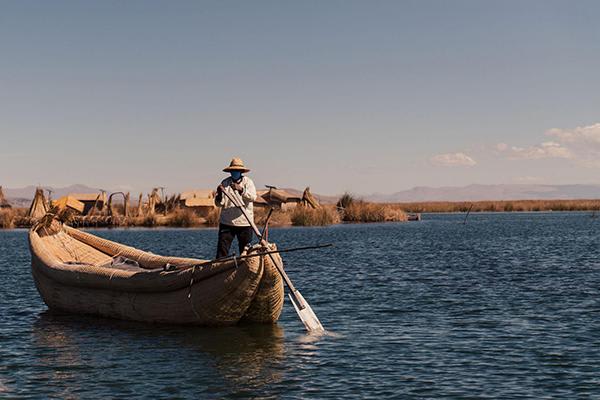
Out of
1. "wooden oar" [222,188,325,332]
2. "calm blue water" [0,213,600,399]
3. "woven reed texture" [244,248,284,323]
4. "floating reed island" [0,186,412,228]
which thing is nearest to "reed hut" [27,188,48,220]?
"floating reed island" [0,186,412,228]

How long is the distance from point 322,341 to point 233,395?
364cm

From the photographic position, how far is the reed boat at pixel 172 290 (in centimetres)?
1384

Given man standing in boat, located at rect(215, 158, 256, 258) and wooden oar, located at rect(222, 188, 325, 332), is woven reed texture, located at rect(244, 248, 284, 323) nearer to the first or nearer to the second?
wooden oar, located at rect(222, 188, 325, 332)

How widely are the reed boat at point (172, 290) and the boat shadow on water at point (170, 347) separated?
260mm

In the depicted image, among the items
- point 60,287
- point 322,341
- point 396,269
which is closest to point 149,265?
point 60,287

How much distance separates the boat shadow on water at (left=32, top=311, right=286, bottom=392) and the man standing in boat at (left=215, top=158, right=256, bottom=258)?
5.38 ft

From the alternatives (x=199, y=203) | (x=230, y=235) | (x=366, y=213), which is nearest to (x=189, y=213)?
(x=199, y=203)

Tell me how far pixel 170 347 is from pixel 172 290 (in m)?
1.62

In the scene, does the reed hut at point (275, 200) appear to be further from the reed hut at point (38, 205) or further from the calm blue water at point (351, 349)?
the calm blue water at point (351, 349)

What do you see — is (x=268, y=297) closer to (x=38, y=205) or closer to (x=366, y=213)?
(x=38, y=205)

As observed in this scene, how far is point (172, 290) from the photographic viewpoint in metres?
14.5

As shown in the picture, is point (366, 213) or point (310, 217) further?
point (366, 213)

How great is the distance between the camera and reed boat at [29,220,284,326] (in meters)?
13.8

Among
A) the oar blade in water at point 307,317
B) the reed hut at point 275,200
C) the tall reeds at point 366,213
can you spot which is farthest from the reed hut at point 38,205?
the oar blade in water at point 307,317
